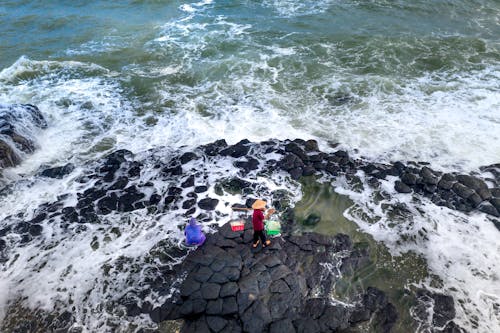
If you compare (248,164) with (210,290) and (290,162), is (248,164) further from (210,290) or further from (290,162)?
(210,290)

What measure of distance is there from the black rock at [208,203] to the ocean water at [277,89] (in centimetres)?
220

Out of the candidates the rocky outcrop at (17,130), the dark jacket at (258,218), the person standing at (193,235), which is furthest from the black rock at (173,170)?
the rocky outcrop at (17,130)

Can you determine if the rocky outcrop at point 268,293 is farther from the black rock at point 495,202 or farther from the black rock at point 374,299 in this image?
the black rock at point 495,202

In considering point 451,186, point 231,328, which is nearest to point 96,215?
point 231,328

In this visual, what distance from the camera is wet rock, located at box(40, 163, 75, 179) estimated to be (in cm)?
1353

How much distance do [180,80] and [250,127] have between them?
650 cm

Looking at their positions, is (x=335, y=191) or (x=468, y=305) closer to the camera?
(x=468, y=305)

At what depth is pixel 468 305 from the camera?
868cm

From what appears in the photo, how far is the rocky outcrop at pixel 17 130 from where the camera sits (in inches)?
560

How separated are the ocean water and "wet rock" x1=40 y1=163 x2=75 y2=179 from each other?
1.31 feet

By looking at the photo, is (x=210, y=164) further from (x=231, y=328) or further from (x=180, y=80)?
(x=180, y=80)

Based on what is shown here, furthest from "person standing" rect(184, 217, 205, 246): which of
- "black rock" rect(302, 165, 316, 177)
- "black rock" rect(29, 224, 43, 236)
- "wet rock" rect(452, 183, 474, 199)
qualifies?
"wet rock" rect(452, 183, 474, 199)

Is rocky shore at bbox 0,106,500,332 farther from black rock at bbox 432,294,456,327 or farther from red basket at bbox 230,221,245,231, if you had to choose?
red basket at bbox 230,221,245,231

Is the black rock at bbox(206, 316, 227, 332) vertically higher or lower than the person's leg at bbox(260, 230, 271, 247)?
lower
